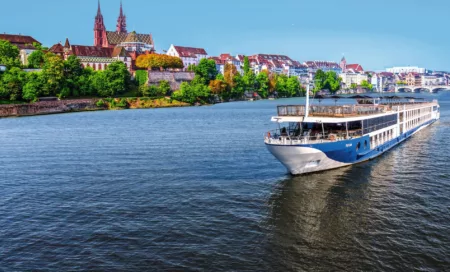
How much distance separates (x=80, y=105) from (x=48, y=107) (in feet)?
38.9

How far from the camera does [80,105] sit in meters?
130

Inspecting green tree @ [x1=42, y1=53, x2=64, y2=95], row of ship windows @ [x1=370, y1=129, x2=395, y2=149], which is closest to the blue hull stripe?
row of ship windows @ [x1=370, y1=129, x2=395, y2=149]

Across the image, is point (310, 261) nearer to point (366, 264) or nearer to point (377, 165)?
point (366, 264)

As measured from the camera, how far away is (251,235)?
24.6m

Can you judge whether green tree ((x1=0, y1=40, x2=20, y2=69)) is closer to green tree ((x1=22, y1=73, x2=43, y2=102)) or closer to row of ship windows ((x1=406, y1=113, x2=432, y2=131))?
green tree ((x1=22, y1=73, x2=43, y2=102))

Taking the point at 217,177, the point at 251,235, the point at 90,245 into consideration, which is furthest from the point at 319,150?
the point at 90,245

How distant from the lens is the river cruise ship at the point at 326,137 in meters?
36.1

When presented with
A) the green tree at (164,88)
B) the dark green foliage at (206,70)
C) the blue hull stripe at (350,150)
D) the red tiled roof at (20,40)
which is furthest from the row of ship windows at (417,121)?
the red tiled roof at (20,40)

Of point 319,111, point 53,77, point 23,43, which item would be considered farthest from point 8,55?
point 319,111

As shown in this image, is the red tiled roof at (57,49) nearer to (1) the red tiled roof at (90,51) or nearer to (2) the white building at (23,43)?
(1) the red tiled roof at (90,51)

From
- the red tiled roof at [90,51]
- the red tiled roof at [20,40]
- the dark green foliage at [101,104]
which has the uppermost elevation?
the red tiled roof at [20,40]

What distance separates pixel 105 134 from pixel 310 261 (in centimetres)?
5265

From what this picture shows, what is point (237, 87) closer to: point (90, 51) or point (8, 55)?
point (90, 51)

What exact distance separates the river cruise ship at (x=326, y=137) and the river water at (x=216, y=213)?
1.33 metres
